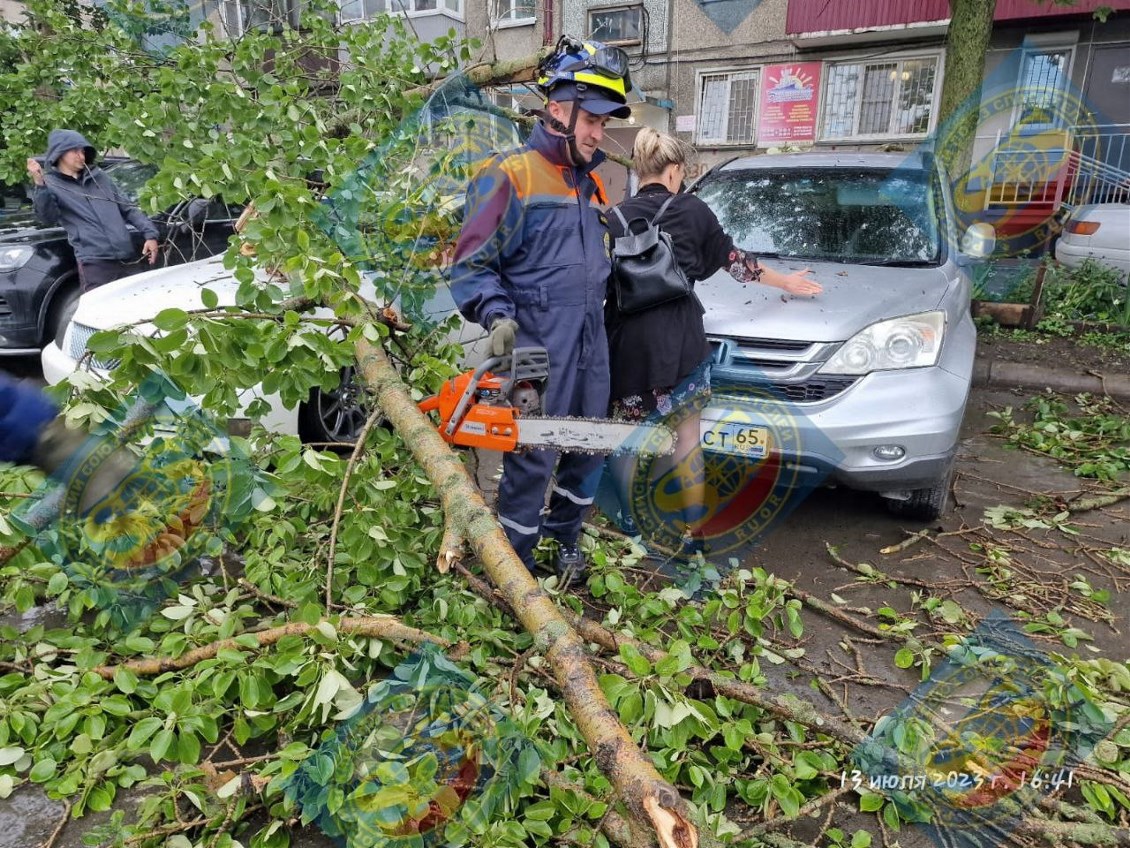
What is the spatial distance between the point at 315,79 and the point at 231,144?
1.19m

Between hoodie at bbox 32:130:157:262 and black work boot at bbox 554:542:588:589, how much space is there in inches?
182

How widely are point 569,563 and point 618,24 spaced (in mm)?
17090

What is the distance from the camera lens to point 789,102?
16172mm

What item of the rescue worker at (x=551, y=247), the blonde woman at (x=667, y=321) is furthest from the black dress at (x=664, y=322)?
the rescue worker at (x=551, y=247)

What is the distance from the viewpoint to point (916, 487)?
11.1 ft

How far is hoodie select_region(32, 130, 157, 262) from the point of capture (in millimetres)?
5641

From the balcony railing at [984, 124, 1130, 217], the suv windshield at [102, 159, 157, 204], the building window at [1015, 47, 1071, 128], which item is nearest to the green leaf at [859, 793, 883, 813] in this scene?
the suv windshield at [102, 159, 157, 204]

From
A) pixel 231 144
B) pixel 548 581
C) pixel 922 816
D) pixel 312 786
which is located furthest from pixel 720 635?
pixel 231 144

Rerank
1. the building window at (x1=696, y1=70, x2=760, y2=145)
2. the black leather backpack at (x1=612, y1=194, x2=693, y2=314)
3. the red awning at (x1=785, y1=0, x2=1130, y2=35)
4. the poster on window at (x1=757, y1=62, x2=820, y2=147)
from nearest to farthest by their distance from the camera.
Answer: the black leather backpack at (x1=612, y1=194, x2=693, y2=314), the red awning at (x1=785, y1=0, x2=1130, y2=35), the poster on window at (x1=757, y1=62, x2=820, y2=147), the building window at (x1=696, y1=70, x2=760, y2=145)

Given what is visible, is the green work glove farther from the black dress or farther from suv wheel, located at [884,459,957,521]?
suv wheel, located at [884,459,957,521]

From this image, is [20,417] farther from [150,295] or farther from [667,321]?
[150,295]

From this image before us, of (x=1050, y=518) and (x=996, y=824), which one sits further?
(x=1050, y=518)

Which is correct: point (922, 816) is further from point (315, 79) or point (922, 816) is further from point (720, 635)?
point (315, 79)

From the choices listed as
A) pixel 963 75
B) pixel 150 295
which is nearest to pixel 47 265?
pixel 150 295
